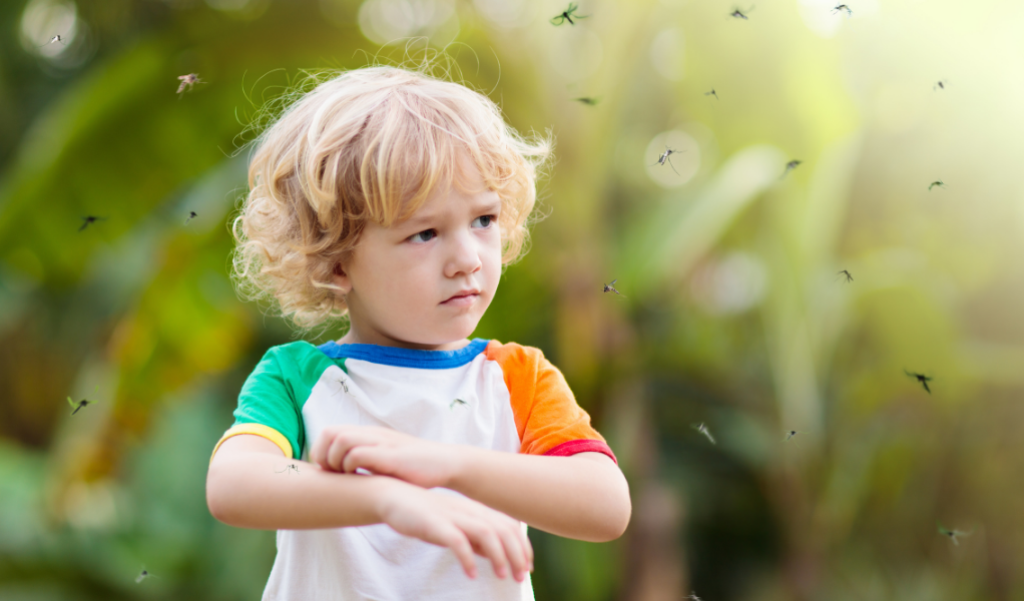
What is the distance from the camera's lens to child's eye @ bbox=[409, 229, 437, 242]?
0.92 m

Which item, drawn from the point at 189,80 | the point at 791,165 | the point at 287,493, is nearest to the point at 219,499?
the point at 287,493

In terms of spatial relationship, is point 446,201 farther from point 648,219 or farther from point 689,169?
point 689,169

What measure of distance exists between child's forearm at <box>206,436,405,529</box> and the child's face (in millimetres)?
225

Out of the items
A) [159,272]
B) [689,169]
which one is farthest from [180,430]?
[689,169]

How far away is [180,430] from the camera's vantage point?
10.3 feet

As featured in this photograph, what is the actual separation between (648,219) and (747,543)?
4.79 feet

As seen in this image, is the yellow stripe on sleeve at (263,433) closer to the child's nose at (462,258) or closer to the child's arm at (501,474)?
the child's arm at (501,474)

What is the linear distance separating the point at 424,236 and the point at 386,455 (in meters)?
0.29

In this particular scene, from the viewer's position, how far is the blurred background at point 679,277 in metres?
2.08

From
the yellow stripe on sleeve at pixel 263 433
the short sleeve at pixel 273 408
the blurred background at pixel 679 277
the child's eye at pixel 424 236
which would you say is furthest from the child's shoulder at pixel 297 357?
the blurred background at pixel 679 277

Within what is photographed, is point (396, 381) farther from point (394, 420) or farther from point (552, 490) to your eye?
point (552, 490)

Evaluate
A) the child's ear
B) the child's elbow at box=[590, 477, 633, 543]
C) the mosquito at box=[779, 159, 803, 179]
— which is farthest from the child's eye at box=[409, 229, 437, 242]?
the mosquito at box=[779, 159, 803, 179]

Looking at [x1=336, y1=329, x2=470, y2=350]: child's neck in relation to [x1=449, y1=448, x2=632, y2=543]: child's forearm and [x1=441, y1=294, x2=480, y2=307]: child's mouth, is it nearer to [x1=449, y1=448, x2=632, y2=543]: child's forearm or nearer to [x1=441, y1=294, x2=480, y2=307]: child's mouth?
[x1=441, y1=294, x2=480, y2=307]: child's mouth

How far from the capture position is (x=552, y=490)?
2.70ft
